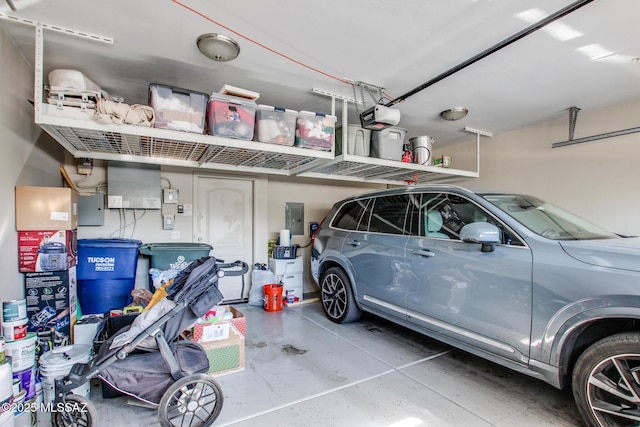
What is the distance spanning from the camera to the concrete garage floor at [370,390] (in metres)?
1.96

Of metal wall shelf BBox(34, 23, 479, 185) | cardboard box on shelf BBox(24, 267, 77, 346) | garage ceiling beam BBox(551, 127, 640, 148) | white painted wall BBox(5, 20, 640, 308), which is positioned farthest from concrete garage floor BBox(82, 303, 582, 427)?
garage ceiling beam BBox(551, 127, 640, 148)

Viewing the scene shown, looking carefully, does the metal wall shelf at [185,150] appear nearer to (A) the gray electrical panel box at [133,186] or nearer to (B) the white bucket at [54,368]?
(A) the gray electrical panel box at [133,186]

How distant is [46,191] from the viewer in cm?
249

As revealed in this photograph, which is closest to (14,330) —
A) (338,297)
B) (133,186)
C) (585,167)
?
(133,186)

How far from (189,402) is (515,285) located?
2265mm

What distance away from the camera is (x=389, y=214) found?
325 centimetres

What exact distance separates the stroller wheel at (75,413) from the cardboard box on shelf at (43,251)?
128 centimetres

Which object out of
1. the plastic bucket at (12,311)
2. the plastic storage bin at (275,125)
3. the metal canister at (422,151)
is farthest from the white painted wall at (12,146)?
the metal canister at (422,151)

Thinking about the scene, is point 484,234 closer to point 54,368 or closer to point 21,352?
point 54,368

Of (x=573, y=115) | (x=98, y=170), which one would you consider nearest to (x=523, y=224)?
(x=573, y=115)

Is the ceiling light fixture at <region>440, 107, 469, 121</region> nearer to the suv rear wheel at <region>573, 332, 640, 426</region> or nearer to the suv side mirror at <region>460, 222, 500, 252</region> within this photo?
the suv side mirror at <region>460, 222, 500, 252</region>

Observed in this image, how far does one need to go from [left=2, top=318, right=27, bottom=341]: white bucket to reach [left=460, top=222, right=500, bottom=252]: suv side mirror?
10.1 feet

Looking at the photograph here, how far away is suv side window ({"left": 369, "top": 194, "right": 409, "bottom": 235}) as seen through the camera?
3.07 metres

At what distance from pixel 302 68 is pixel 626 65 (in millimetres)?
2897
